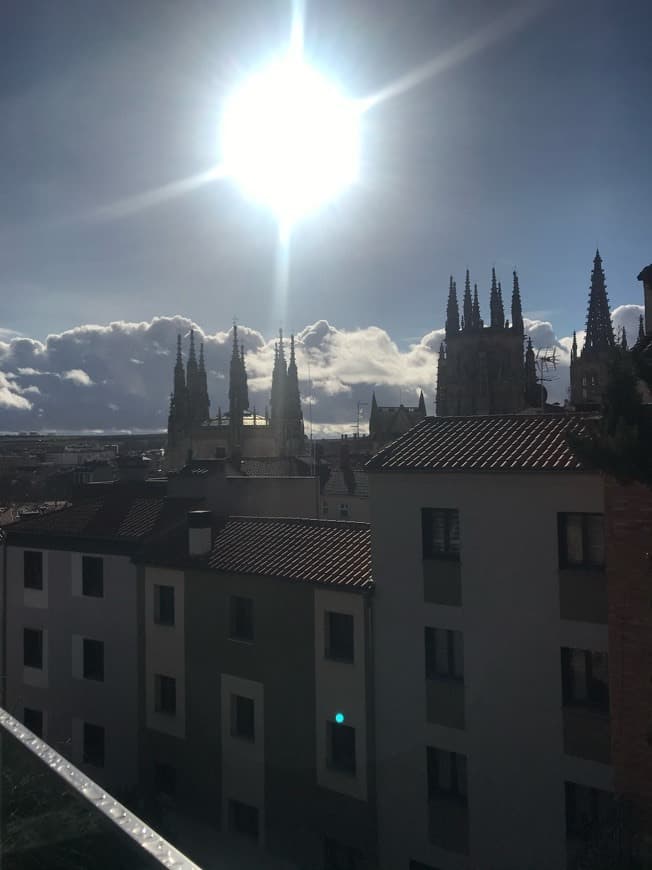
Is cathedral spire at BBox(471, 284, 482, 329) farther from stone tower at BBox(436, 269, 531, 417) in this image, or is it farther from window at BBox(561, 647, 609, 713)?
window at BBox(561, 647, 609, 713)

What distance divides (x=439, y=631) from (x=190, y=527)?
24.6 ft

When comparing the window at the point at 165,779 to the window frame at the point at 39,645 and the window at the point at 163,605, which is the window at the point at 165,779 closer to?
the window at the point at 163,605

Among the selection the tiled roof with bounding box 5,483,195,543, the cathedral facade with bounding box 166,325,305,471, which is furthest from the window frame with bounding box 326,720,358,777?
the cathedral facade with bounding box 166,325,305,471

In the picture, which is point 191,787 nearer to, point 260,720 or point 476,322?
point 260,720

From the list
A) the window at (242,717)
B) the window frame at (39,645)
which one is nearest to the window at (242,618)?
the window at (242,717)

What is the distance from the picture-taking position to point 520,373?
82.8m

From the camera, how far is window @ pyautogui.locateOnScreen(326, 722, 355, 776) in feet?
48.0

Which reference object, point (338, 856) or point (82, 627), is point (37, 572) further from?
point (338, 856)

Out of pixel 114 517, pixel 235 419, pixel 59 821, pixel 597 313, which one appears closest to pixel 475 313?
pixel 597 313

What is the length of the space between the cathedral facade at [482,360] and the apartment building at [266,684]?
65837mm

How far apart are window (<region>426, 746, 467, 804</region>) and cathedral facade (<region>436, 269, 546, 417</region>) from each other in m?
69.2

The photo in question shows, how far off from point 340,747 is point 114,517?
10.5m

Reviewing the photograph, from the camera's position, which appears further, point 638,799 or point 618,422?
point 638,799

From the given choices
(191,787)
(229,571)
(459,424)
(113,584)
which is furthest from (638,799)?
(113,584)
